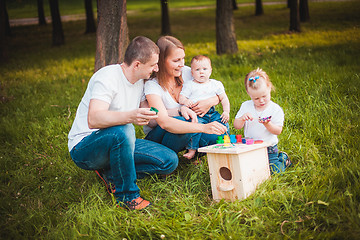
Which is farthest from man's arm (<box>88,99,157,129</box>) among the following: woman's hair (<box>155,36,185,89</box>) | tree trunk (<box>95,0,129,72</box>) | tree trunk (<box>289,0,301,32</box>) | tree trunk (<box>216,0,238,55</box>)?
tree trunk (<box>289,0,301,32</box>)

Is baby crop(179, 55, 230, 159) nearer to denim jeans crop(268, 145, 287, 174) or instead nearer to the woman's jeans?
the woman's jeans

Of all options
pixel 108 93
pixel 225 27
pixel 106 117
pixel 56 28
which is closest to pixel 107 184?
pixel 106 117

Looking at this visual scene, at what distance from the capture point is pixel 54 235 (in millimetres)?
2695

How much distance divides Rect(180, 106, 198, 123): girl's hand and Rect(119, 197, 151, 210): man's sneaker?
0.91 meters

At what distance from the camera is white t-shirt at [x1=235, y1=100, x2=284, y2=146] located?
3208mm

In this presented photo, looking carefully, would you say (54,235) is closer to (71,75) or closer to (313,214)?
(313,214)

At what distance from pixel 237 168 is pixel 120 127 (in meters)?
1.01

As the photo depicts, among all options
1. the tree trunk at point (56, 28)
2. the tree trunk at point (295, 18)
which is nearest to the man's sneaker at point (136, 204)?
the tree trunk at point (295, 18)

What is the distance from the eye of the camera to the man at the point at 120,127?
9.43 feet

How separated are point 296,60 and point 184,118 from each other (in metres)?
4.31

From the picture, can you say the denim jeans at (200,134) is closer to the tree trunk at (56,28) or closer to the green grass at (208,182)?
the green grass at (208,182)

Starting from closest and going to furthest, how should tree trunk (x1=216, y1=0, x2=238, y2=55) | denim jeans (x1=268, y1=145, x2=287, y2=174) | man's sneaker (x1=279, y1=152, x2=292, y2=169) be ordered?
denim jeans (x1=268, y1=145, x2=287, y2=174)
man's sneaker (x1=279, y1=152, x2=292, y2=169)
tree trunk (x1=216, y1=0, x2=238, y2=55)

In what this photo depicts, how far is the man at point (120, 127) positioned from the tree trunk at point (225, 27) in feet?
18.9

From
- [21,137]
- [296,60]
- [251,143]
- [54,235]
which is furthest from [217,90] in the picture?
[296,60]
